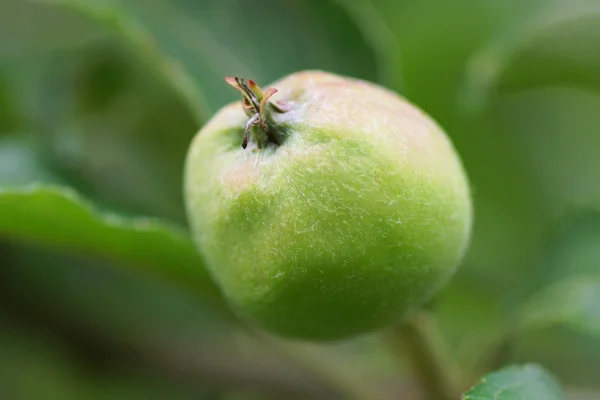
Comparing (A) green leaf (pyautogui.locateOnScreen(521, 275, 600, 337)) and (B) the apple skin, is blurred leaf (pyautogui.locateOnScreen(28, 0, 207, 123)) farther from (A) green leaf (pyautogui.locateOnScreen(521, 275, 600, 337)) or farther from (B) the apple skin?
(A) green leaf (pyautogui.locateOnScreen(521, 275, 600, 337))

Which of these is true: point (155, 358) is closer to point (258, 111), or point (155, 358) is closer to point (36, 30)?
point (36, 30)

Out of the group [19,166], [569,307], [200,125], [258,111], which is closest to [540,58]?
[569,307]

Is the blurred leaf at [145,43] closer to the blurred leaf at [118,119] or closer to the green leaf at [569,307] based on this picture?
the blurred leaf at [118,119]

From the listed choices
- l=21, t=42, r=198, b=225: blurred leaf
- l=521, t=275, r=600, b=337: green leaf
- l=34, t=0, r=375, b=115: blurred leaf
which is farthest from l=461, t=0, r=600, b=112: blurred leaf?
l=21, t=42, r=198, b=225: blurred leaf

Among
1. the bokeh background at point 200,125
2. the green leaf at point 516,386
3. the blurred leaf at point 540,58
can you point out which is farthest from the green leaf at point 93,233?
the blurred leaf at point 540,58

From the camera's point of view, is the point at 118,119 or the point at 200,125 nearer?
the point at 200,125

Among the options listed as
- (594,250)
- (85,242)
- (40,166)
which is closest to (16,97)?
(40,166)
